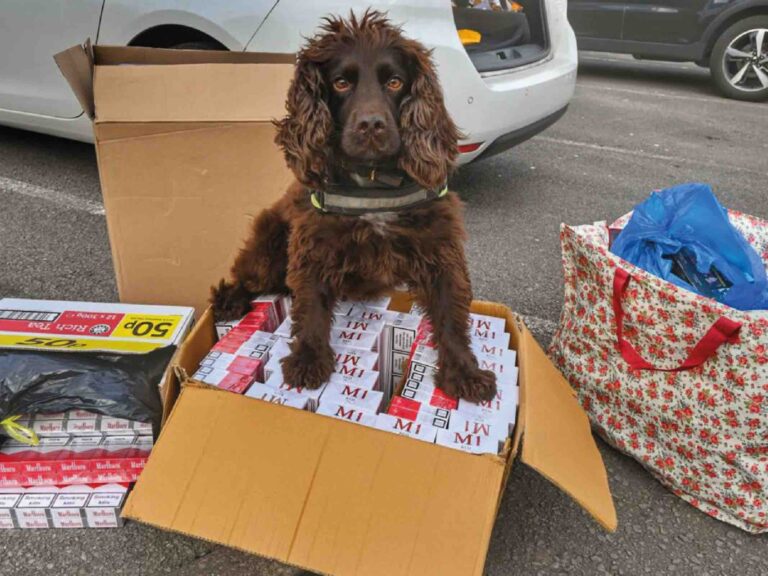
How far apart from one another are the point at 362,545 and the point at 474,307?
1.04 m

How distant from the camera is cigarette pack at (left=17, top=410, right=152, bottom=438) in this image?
70.4 inches

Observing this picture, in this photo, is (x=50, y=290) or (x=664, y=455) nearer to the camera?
(x=664, y=455)

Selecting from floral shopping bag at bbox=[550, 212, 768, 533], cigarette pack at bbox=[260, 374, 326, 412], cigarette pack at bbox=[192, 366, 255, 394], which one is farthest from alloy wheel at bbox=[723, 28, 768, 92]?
cigarette pack at bbox=[192, 366, 255, 394]

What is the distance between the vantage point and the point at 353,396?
5.99 ft

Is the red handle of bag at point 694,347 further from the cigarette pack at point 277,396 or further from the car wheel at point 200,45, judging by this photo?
Answer: the car wheel at point 200,45

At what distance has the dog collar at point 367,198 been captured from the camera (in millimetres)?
1762

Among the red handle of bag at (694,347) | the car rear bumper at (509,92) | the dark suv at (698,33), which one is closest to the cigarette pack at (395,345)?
the red handle of bag at (694,347)

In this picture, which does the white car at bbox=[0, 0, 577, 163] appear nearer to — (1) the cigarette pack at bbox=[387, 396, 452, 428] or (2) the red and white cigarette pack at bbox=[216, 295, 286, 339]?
(2) the red and white cigarette pack at bbox=[216, 295, 286, 339]

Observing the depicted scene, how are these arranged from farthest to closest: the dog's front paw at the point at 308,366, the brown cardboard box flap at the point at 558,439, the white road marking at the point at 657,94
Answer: the white road marking at the point at 657,94
the dog's front paw at the point at 308,366
the brown cardboard box flap at the point at 558,439

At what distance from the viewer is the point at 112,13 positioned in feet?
10.4

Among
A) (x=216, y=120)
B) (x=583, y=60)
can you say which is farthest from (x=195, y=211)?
(x=583, y=60)

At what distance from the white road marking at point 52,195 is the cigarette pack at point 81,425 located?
6.52 feet

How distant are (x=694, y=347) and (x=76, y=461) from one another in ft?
5.98

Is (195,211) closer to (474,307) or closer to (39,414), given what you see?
(39,414)
